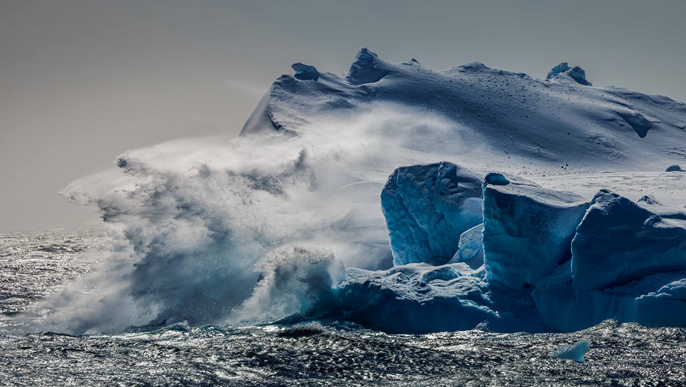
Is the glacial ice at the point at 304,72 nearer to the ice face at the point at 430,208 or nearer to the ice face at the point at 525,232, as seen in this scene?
the ice face at the point at 430,208

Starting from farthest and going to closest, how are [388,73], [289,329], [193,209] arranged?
[388,73] < [193,209] < [289,329]

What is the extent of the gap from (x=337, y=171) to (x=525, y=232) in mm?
18597

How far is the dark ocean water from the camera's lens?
8531 millimetres

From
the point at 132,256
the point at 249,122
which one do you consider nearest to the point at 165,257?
the point at 132,256

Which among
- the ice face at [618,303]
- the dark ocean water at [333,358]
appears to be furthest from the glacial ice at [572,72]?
the dark ocean water at [333,358]

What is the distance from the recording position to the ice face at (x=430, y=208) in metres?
14.7

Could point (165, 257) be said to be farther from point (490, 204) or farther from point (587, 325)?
point (587, 325)

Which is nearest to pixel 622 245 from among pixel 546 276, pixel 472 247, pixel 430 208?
pixel 546 276

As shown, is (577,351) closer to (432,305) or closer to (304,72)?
(432,305)

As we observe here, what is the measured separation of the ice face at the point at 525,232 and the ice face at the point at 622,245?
26.6 inches

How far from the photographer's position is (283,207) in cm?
2481

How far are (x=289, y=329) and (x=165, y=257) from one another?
7270 mm

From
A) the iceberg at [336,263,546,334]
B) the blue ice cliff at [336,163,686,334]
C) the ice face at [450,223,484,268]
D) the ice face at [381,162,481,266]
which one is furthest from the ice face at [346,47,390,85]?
the iceberg at [336,263,546,334]

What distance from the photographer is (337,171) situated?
29.8 meters
